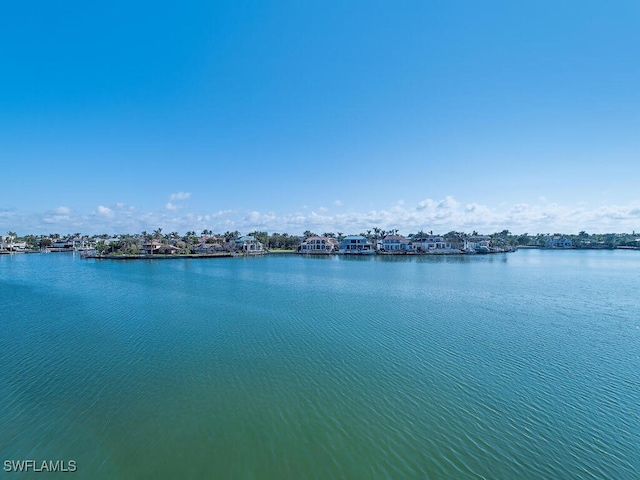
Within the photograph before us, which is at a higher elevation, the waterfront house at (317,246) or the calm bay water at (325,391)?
the waterfront house at (317,246)

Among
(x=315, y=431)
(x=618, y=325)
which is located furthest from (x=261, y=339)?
(x=618, y=325)

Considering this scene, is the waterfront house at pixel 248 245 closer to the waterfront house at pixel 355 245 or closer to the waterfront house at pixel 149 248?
the waterfront house at pixel 149 248

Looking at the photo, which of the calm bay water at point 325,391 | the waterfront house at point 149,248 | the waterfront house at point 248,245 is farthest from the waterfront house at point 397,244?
the calm bay water at point 325,391

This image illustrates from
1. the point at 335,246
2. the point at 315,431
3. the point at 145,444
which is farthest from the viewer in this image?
the point at 335,246

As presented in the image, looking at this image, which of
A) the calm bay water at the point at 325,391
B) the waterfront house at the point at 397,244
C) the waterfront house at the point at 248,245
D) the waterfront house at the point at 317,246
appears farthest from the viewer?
the waterfront house at the point at 317,246

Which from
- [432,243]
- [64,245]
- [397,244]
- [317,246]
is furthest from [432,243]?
[64,245]

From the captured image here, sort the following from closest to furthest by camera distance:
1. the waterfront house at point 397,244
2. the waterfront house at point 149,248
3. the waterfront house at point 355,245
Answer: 1. the waterfront house at point 149,248
2. the waterfront house at point 397,244
3. the waterfront house at point 355,245

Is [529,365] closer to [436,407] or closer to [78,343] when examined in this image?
[436,407]

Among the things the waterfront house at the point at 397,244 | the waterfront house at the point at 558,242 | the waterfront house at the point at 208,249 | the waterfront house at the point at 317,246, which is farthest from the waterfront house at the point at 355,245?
the waterfront house at the point at 558,242

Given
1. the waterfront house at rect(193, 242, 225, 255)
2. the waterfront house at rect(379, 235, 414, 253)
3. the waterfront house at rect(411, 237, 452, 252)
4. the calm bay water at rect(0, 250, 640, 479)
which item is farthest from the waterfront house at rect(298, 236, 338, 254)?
the calm bay water at rect(0, 250, 640, 479)

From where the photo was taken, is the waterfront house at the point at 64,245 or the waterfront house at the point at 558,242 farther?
the waterfront house at the point at 558,242
